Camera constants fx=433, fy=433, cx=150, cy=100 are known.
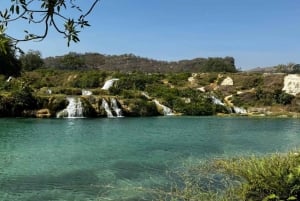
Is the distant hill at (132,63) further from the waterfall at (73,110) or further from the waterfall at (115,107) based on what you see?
the waterfall at (73,110)

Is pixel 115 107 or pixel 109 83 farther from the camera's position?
pixel 109 83

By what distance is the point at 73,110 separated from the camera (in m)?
51.2

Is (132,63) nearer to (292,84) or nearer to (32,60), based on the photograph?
(32,60)

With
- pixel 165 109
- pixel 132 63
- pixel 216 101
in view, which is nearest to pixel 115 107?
pixel 165 109

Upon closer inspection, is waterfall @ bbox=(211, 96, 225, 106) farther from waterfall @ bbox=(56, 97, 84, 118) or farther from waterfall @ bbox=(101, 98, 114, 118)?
waterfall @ bbox=(56, 97, 84, 118)

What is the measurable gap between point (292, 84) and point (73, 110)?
3915 centimetres

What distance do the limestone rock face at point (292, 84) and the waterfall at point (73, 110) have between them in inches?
1427

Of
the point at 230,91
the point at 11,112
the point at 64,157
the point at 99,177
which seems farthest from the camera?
the point at 230,91

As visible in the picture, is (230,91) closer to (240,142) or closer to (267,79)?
(267,79)

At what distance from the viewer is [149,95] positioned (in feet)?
210

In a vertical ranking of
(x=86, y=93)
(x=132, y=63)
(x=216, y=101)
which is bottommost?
(x=216, y=101)

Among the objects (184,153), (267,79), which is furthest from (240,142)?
(267,79)

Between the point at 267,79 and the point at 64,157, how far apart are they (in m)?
61.5

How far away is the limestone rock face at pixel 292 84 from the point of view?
7056 cm
